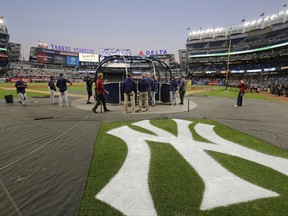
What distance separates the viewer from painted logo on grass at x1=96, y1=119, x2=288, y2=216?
2780 mm

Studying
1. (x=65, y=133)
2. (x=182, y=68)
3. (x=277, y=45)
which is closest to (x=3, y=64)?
(x=182, y=68)

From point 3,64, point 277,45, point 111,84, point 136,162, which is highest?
point 277,45

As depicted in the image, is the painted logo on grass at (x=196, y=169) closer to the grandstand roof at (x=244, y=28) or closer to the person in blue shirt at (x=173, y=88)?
the person in blue shirt at (x=173, y=88)

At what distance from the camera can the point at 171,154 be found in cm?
453

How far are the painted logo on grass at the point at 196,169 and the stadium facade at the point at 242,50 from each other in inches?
1840

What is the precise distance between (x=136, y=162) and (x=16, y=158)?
268cm

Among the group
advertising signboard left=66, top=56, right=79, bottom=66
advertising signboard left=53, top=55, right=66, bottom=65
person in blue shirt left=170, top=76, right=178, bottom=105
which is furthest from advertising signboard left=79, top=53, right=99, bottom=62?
person in blue shirt left=170, top=76, right=178, bottom=105

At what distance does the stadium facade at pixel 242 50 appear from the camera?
5784 cm

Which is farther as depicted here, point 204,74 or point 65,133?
point 204,74

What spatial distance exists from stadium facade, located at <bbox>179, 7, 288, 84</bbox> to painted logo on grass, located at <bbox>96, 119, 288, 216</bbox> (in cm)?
4673

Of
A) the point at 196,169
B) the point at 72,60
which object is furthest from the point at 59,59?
the point at 196,169

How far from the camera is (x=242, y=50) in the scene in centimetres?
6912

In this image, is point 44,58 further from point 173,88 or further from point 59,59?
point 173,88

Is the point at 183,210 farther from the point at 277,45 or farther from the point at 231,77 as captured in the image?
the point at 231,77
